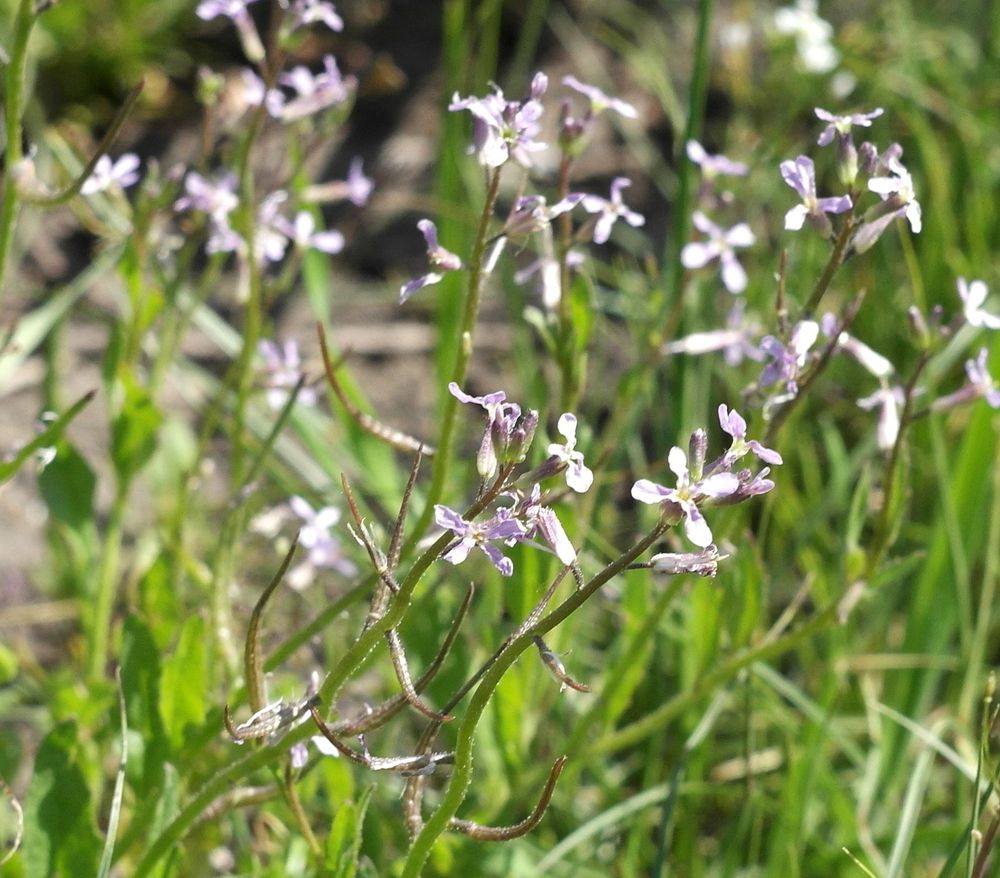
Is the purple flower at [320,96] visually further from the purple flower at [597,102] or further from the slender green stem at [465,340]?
the slender green stem at [465,340]

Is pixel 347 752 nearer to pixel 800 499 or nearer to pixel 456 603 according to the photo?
pixel 456 603

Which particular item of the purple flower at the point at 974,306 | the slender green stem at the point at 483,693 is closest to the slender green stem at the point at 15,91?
the slender green stem at the point at 483,693

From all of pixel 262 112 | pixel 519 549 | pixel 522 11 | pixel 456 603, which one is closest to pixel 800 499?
pixel 456 603

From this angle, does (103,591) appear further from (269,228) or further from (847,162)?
(847,162)

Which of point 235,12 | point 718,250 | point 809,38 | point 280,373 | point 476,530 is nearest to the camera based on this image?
point 476,530

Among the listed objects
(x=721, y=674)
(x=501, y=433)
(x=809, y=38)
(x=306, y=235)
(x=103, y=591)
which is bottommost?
(x=103, y=591)

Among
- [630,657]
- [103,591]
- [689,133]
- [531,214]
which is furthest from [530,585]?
[689,133]
